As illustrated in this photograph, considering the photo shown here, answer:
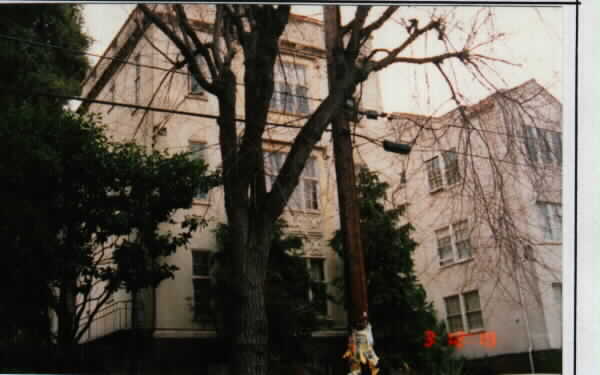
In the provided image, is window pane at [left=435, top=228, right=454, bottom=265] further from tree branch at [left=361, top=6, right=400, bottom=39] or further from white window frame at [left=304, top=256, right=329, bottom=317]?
tree branch at [left=361, top=6, right=400, bottom=39]

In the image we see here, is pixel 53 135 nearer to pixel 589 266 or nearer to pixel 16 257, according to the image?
pixel 16 257

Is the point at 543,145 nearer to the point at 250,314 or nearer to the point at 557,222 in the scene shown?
the point at 557,222


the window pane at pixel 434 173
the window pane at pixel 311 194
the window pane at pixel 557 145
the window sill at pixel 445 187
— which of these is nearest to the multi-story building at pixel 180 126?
the window pane at pixel 311 194

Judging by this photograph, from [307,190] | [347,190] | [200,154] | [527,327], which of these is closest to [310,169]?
[307,190]

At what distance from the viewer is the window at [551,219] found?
30.6 feet

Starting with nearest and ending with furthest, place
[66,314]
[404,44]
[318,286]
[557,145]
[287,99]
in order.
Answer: [557,145], [66,314], [404,44], [287,99], [318,286]

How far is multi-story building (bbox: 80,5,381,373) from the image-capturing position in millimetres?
10812

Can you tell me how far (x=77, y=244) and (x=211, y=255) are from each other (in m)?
2.06

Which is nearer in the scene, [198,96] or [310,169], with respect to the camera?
[198,96]

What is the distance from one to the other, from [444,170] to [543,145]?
163cm

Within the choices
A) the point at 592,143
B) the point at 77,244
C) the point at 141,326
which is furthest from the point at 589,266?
the point at 77,244

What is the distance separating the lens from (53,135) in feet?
34.9

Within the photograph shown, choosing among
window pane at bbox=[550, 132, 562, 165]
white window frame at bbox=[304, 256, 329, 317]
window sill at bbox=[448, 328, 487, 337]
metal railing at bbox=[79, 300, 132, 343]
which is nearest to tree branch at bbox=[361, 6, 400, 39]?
window pane at bbox=[550, 132, 562, 165]

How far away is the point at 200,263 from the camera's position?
444 inches
